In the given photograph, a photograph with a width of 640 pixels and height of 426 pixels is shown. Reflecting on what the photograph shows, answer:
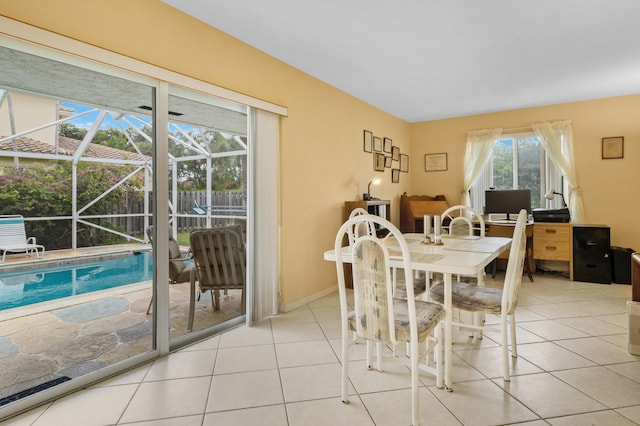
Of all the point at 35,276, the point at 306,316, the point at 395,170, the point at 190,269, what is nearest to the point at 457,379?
the point at 306,316

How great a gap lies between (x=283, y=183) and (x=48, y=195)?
187cm

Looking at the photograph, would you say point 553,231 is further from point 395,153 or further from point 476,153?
point 395,153

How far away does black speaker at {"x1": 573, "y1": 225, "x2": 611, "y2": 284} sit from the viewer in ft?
14.4

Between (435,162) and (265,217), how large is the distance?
399 centimetres

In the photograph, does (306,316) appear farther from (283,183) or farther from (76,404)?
(76,404)

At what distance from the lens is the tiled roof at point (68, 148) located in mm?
2252

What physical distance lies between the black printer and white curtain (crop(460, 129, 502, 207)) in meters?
1.10

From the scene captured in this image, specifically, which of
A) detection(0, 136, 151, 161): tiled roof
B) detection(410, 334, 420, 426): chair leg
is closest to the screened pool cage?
detection(0, 136, 151, 161): tiled roof

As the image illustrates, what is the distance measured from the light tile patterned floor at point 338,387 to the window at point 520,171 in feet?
9.32

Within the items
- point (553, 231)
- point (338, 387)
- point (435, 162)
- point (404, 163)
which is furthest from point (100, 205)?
point (553, 231)

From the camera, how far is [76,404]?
6.14ft

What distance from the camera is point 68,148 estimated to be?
259 centimetres

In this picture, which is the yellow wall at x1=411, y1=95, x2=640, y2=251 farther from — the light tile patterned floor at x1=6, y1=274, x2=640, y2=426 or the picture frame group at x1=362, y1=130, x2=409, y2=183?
the light tile patterned floor at x1=6, y1=274, x2=640, y2=426

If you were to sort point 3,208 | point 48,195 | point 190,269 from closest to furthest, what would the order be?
point 3,208 < point 48,195 < point 190,269
